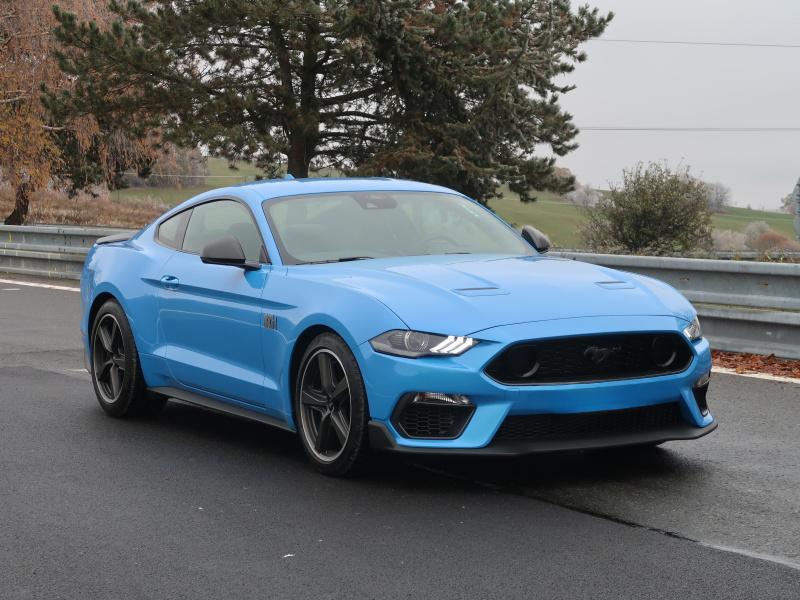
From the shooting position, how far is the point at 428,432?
19.1 feet

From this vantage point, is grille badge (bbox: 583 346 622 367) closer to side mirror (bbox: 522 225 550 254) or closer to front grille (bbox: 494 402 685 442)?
front grille (bbox: 494 402 685 442)

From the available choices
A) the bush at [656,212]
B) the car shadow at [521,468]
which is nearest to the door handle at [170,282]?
the car shadow at [521,468]

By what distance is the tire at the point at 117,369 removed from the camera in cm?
793

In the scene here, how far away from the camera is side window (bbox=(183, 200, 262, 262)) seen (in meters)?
7.16

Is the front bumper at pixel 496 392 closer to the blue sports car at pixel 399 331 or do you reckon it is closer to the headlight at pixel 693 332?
the blue sports car at pixel 399 331

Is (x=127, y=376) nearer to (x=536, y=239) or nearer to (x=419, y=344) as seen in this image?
(x=536, y=239)

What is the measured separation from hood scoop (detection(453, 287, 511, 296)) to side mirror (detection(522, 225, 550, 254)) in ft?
4.75

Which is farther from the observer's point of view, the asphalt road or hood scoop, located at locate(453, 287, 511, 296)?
hood scoop, located at locate(453, 287, 511, 296)

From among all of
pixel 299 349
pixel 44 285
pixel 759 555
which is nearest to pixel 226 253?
pixel 299 349

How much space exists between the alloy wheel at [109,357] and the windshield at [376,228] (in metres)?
1.57

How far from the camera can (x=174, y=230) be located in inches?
316

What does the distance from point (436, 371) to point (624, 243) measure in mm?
24307

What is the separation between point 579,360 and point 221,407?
2233 millimetres

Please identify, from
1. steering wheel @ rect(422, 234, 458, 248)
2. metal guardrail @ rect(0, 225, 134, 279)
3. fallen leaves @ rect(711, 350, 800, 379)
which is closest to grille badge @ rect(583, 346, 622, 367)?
steering wheel @ rect(422, 234, 458, 248)
